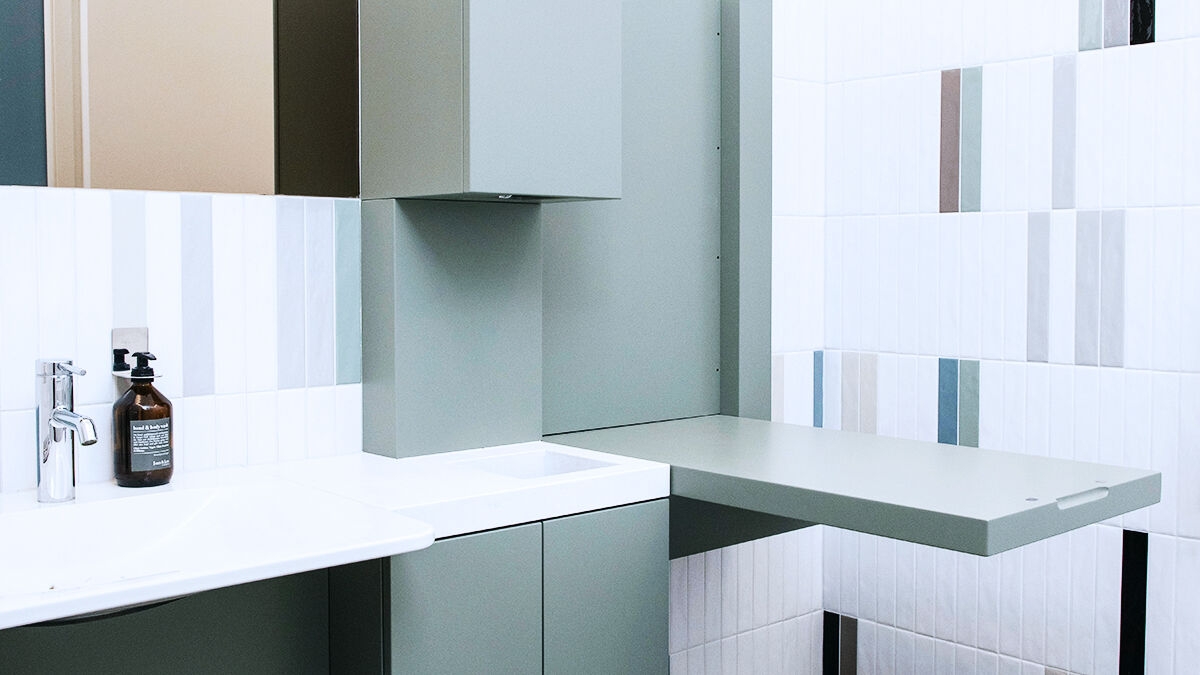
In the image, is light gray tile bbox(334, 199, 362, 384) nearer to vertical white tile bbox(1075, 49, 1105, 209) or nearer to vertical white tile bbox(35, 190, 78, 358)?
vertical white tile bbox(35, 190, 78, 358)

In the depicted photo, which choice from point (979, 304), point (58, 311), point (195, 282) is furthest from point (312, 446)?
point (979, 304)

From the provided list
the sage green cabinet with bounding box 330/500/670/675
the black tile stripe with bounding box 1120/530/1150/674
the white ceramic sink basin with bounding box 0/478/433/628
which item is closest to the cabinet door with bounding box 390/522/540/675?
the sage green cabinet with bounding box 330/500/670/675

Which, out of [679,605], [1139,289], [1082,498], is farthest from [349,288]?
[1139,289]

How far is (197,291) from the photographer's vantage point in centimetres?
194

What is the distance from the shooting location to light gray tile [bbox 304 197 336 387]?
208 centimetres

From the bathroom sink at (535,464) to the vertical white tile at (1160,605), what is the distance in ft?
4.13

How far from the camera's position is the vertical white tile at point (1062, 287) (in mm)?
2584

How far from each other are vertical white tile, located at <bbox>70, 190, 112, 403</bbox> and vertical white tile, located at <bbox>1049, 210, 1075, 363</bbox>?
6.45ft

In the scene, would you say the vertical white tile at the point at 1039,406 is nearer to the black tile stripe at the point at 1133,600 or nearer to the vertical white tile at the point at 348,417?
the black tile stripe at the point at 1133,600

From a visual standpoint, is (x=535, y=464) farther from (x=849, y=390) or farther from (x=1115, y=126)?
(x=1115, y=126)

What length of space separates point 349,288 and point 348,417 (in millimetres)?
240

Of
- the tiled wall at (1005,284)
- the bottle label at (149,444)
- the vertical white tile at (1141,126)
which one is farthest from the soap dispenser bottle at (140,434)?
the vertical white tile at (1141,126)

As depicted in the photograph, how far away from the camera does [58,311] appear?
5.89ft

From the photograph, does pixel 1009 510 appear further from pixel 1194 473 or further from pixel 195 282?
pixel 195 282
